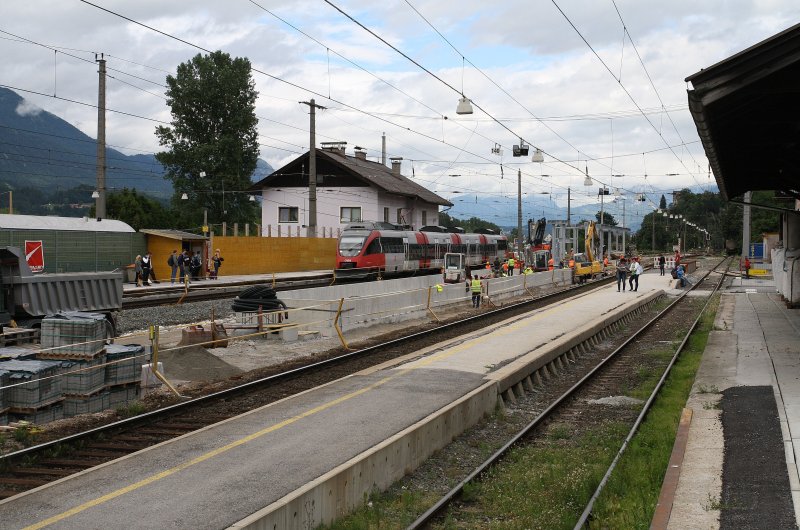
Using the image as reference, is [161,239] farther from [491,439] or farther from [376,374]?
[491,439]

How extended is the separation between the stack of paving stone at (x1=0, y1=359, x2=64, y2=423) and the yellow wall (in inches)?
1362

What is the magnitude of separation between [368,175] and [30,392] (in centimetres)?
5547

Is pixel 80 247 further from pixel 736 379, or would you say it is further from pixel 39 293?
pixel 736 379

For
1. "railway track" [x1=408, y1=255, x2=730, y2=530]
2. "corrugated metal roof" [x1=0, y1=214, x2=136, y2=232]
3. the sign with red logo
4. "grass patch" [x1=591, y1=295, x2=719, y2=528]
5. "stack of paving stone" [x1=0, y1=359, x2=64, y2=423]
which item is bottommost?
"railway track" [x1=408, y1=255, x2=730, y2=530]

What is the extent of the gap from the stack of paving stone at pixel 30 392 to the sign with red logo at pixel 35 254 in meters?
17.9

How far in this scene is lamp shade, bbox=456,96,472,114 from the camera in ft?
84.3

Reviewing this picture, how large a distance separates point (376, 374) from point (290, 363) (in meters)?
3.41

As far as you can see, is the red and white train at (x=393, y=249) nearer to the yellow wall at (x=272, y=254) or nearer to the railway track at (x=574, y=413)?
the yellow wall at (x=272, y=254)

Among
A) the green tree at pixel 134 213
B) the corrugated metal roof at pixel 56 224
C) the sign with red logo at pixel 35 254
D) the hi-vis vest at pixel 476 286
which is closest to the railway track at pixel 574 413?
the hi-vis vest at pixel 476 286

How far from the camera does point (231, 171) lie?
69.4 m

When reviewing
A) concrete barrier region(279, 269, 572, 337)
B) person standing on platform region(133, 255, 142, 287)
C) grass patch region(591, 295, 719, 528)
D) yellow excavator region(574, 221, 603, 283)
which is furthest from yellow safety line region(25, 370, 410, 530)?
yellow excavator region(574, 221, 603, 283)

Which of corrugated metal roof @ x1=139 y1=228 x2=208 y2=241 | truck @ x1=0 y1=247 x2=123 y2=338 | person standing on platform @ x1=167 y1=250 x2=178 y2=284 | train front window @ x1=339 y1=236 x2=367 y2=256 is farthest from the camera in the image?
train front window @ x1=339 y1=236 x2=367 y2=256

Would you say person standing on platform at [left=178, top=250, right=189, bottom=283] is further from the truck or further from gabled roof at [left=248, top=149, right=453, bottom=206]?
gabled roof at [left=248, top=149, right=453, bottom=206]

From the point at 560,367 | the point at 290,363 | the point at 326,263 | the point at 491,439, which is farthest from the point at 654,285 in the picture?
the point at 491,439
